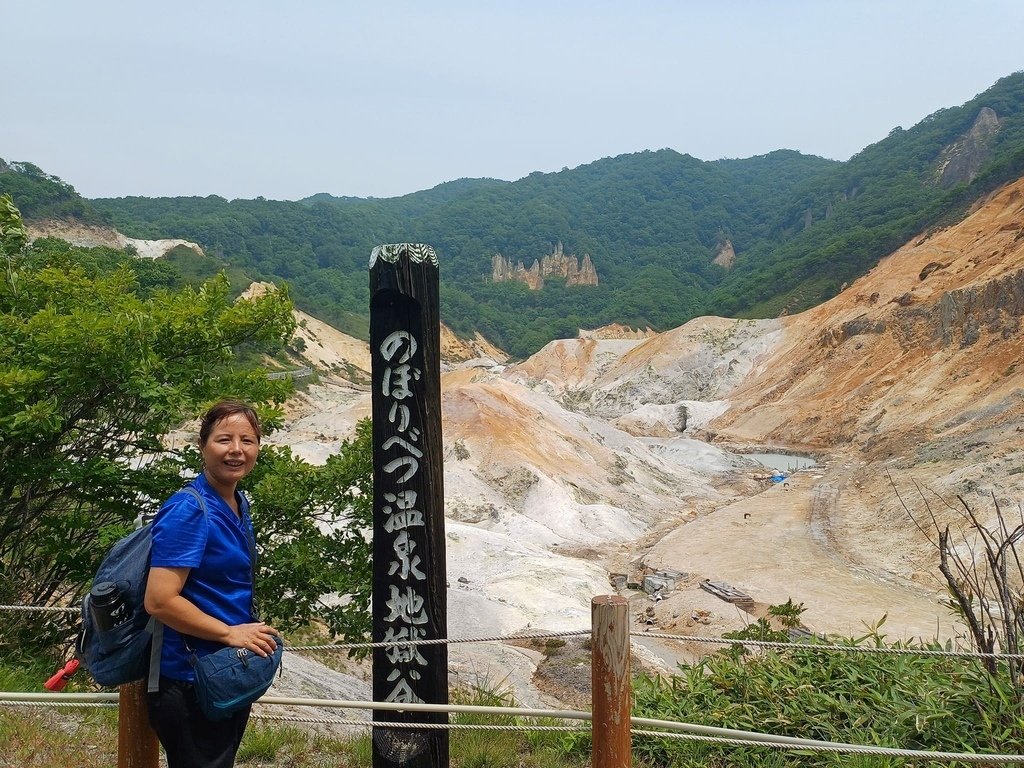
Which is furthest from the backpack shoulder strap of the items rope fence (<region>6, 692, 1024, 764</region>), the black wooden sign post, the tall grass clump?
the tall grass clump

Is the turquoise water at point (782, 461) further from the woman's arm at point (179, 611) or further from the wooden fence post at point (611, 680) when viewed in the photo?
the woman's arm at point (179, 611)

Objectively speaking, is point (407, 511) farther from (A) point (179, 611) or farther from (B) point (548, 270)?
(B) point (548, 270)

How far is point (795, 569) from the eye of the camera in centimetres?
1805

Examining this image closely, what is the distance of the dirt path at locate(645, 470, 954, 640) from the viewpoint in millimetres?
14805

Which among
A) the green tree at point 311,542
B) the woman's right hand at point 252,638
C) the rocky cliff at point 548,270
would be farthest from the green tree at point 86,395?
the rocky cliff at point 548,270

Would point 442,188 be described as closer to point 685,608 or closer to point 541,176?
point 541,176

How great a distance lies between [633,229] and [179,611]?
405 feet

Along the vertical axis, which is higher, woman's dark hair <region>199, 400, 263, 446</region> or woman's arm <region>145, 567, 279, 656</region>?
woman's dark hair <region>199, 400, 263, 446</region>

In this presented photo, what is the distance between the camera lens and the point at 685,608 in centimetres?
1572

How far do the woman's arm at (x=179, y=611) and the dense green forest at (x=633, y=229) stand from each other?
52.2 meters

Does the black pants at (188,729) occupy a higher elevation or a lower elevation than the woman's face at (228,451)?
lower

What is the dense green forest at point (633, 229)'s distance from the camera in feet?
200

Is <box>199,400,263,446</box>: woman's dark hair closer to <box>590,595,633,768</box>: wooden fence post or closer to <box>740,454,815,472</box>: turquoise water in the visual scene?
<box>590,595,633,768</box>: wooden fence post

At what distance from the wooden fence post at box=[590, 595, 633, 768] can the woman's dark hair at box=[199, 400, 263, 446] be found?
A: 1.35 metres
